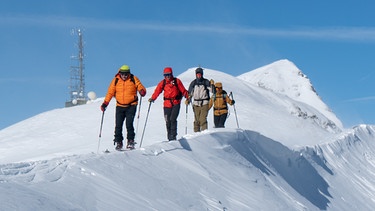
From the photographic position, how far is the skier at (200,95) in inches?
607

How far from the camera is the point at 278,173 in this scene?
1586 centimetres

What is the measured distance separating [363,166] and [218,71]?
19.5m

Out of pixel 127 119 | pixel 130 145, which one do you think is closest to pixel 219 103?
pixel 127 119

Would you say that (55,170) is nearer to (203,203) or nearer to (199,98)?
(203,203)

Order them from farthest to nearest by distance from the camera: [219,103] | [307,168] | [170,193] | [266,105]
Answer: [266,105] < [307,168] < [219,103] < [170,193]

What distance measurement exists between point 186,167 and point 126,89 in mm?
1971

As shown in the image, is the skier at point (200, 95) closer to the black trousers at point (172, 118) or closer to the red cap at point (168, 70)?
the black trousers at point (172, 118)

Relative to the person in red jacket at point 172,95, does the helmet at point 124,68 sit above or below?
above

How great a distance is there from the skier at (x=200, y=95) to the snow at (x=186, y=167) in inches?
14.4

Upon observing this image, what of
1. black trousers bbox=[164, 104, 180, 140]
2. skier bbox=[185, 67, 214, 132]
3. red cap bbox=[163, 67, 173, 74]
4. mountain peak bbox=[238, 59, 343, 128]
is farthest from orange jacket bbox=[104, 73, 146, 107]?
mountain peak bbox=[238, 59, 343, 128]

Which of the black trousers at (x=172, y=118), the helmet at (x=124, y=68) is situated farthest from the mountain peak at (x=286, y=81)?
the helmet at (x=124, y=68)

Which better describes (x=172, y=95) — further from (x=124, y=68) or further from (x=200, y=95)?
(x=200, y=95)

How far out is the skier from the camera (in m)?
15.4

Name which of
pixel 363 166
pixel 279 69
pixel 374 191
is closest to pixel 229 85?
pixel 363 166
